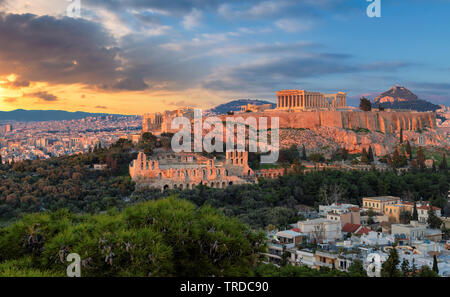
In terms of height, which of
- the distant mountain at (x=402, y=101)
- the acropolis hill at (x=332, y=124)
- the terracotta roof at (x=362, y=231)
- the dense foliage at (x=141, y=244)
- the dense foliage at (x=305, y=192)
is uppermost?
the distant mountain at (x=402, y=101)

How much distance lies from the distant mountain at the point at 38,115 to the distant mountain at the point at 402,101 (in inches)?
3654

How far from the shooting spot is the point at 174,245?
7.05 m

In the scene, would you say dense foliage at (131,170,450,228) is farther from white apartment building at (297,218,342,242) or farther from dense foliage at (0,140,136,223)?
white apartment building at (297,218,342,242)

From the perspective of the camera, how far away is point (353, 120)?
227ft

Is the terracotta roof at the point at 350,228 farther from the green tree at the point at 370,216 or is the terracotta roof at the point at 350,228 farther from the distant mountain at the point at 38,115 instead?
the distant mountain at the point at 38,115

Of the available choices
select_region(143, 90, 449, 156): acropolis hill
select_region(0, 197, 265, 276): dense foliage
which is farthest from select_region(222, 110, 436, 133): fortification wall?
select_region(0, 197, 265, 276): dense foliage

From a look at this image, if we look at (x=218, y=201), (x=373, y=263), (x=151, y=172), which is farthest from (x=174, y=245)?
(x=151, y=172)

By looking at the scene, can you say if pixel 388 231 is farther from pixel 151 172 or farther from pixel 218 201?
pixel 151 172

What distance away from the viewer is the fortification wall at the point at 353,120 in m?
66.7

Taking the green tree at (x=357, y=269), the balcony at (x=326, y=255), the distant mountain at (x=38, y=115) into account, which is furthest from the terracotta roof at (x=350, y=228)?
the distant mountain at (x=38, y=115)

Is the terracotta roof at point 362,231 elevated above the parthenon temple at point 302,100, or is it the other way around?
the parthenon temple at point 302,100

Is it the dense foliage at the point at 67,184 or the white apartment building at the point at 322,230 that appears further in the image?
the dense foliage at the point at 67,184
